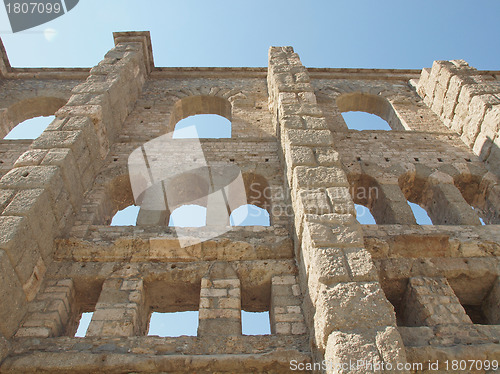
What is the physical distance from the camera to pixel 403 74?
11.7 m

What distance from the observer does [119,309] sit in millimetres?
4781

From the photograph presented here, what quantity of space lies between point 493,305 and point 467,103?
4.83 m

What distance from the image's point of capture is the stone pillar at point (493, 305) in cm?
521

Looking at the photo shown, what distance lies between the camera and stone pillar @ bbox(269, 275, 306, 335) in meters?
4.58

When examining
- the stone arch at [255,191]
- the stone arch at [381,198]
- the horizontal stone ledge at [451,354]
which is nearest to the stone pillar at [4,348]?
the stone arch at [255,191]

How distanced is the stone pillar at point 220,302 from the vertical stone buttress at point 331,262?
0.82 m

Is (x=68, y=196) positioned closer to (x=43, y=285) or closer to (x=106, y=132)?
(x=43, y=285)

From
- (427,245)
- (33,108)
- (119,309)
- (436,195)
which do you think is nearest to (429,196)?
(436,195)

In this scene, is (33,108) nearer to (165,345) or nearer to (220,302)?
(220,302)

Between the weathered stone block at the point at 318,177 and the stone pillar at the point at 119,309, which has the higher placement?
the weathered stone block at the point at 318,177

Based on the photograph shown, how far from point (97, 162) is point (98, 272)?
2424 millimetres

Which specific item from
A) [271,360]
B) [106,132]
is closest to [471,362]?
[271,360]

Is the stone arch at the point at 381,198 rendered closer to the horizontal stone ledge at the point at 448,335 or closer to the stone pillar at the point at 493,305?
the stone pillar at the point at 493,305

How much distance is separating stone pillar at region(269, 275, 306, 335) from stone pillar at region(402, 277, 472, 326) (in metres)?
1.40
